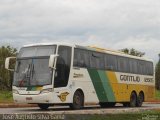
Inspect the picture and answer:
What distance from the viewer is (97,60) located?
2570 centimetres

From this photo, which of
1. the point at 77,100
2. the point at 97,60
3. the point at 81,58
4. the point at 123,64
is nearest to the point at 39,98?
the point at 77,100

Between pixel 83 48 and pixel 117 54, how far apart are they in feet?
14.6

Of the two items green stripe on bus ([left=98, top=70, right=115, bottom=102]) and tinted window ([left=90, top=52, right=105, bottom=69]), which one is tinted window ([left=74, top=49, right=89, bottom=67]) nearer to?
tinted window ([left=90, top=52, right=105, bottom=69])

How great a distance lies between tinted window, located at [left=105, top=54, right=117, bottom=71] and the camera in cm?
2670

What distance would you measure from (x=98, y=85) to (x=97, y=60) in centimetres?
132

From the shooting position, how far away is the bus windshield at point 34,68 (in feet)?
71.1

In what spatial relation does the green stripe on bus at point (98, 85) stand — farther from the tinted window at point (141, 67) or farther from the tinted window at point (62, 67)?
the tinted window at point (141, 67)

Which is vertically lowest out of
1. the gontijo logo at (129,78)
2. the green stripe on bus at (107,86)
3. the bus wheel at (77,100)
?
the bus wheel at (77,100)

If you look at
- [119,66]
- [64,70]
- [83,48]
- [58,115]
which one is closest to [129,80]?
[119,66]

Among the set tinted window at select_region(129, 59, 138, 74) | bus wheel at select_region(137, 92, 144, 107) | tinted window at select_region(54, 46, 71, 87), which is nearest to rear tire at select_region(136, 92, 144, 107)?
bus wheel at select_region(137, 92, 144, 107)


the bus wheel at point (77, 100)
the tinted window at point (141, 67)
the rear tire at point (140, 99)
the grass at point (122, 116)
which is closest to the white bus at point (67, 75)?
the bus wheel at point (77, 100)

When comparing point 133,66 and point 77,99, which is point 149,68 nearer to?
point 133,66

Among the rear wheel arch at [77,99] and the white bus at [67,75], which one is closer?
the white bus at [67,75]

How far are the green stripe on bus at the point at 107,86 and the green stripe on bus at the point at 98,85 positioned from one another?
22cm
